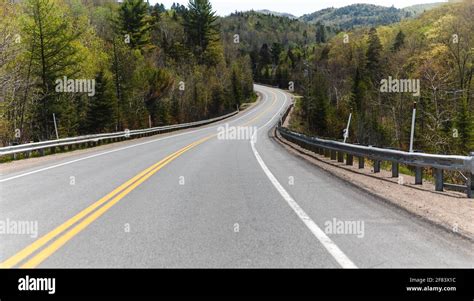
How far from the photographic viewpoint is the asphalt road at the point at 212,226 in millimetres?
4887

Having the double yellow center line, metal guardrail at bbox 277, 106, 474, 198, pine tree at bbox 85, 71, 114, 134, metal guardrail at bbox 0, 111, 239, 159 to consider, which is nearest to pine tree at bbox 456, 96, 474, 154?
metal guardrail at bbox 0, 111, 239, 159

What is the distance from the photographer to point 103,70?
181 feet

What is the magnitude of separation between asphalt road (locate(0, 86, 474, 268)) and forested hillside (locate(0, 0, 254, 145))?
2383 cm

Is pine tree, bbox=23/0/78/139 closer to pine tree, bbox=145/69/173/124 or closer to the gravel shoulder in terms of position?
pine tree, bbox=145/69/173/124

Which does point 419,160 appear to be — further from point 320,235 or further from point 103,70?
point 103,70

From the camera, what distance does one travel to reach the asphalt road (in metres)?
4.89

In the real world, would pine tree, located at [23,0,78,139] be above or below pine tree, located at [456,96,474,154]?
above

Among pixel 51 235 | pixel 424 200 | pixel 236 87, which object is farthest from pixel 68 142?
pixel 236 87

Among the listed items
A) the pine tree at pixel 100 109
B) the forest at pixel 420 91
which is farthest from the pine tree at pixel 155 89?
the forest at pixel 420 91

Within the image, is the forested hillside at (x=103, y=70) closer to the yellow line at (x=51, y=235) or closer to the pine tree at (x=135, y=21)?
the pine tree at (x=135, y=21)

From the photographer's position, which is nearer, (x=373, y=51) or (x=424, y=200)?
(x=424, y=200)

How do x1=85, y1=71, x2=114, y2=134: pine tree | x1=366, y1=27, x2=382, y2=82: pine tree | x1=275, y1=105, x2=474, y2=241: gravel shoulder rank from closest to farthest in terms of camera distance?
x1=275, y1=105, x2=474, y2=241: gravel shoulder < x1=85, y1=71, x2=114, y2=134: pine tree < x1=366, y1=27, x2=382, y2=82: pine tree

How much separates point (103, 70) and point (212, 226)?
52.4 metres
